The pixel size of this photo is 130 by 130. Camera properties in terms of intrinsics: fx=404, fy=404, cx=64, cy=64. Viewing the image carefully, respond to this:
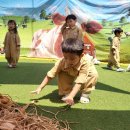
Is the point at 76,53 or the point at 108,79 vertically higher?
the point at 76,53

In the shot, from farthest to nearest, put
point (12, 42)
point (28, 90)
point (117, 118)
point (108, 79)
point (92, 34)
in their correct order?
point (92, 34) → point (12, 42) → point (108, 79) → point (28, 90) → point (117, 118)

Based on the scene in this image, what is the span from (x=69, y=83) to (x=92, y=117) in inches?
35.3

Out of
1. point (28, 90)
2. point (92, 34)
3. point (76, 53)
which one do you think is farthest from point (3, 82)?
point (92, 34)

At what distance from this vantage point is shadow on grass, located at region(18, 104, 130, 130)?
3.95 m

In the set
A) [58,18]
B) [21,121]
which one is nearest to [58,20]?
[58,18]

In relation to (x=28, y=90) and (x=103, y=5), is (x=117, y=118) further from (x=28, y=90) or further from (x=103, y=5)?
(x=103, y=5)

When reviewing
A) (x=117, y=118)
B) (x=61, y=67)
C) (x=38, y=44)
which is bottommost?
(x=38, y=44)

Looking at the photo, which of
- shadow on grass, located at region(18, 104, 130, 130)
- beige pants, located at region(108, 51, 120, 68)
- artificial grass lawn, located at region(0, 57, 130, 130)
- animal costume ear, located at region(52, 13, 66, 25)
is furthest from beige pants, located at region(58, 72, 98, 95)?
animal costume ear, located at region(52, 13, 66, 25)

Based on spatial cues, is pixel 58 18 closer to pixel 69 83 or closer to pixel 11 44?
pixel 11 44

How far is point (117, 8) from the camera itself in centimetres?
1142

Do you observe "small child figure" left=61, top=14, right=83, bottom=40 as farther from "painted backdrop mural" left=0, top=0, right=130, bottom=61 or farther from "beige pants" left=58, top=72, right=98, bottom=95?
"painted backdrop mural" left=0, top=0, right=130, bottom=61

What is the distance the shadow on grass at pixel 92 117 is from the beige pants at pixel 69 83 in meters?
0.36

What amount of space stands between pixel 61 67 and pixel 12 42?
474 cm

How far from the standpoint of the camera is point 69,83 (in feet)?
16.6
